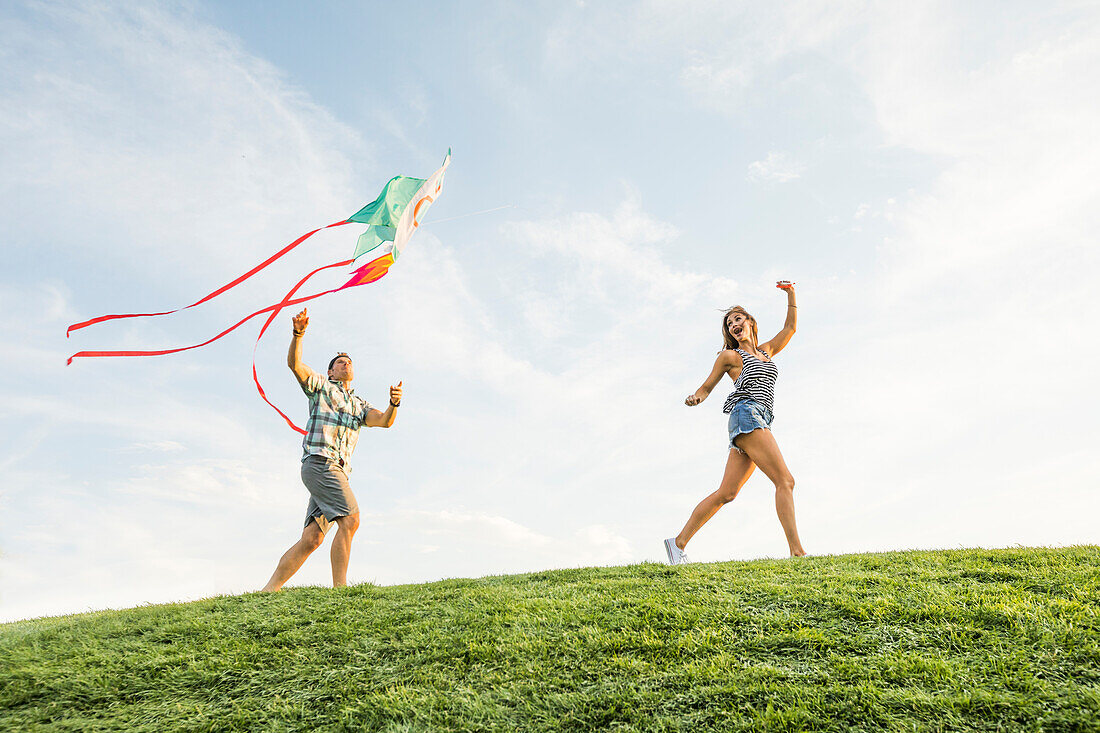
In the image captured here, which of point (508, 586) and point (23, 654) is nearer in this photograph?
point (23, 654)

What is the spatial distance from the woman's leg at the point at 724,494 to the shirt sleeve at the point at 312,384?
380 centimetres

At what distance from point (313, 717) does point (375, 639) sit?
0.82 metres

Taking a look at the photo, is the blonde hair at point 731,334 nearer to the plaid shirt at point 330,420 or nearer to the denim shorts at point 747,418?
the denim shorts at point 747,418

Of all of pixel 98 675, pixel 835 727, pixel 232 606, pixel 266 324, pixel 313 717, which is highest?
pixel 266 324

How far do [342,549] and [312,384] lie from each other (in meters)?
1.54

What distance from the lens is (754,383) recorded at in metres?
6.91

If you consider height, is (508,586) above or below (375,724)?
above

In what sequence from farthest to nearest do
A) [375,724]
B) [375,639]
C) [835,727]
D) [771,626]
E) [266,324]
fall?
1. [266,324]
2. [375,639]
3. [771,626]
4. [375,724]
5. [835,727]

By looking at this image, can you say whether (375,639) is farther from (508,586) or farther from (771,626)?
(771,626)

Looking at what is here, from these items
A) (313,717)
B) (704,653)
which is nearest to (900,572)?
(704,653)

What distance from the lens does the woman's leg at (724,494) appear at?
22.1 ft

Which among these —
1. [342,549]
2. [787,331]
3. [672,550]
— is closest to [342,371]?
[342,549]

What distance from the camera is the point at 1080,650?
3.39m

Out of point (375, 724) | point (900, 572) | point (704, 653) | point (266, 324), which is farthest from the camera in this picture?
point (266, 324)
